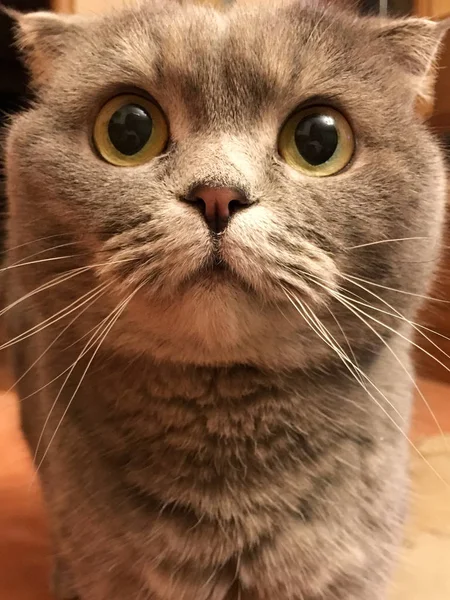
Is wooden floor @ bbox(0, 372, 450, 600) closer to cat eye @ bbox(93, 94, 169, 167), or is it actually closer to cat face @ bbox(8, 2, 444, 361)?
cat face @ bbox(8, 2, 444, 361)

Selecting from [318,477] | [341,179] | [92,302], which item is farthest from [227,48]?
[318,477]

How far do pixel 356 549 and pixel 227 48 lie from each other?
49 cm

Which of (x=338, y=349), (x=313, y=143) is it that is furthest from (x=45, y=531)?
(x=313, y=143)

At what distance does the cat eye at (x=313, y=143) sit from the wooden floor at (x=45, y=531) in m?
0.58

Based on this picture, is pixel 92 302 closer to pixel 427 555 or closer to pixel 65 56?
pixel 65 56

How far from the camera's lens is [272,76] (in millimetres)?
620

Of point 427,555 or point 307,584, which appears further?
point 427,555

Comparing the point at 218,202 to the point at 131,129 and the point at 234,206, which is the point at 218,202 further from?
the point at 131,129

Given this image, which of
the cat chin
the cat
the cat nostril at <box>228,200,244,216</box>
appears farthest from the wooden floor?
the cat nostril at <box>228,200,244,216</box>

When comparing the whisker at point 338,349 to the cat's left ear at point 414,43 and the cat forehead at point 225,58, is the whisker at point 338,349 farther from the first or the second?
the cat's left ear at point 414,43

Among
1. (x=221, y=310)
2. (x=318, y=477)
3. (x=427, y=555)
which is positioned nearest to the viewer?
(x=221, y=310)

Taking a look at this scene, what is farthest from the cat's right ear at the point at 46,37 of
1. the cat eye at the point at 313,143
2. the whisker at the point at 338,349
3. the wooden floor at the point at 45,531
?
the wooden floor at the point at 45,531

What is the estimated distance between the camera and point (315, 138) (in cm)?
63

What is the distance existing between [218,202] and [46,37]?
1.12 feet
